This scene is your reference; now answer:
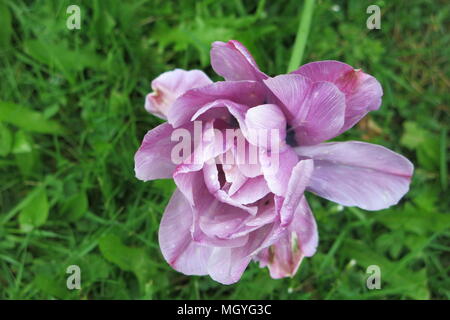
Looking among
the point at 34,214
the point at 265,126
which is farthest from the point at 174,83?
the point at 34,214

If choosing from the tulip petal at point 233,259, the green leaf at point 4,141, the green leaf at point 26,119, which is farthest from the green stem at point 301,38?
the green leaf at point 4,141

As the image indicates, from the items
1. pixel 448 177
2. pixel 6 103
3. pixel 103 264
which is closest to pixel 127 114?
pixel 6 103

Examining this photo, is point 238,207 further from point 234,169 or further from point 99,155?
point 99,155

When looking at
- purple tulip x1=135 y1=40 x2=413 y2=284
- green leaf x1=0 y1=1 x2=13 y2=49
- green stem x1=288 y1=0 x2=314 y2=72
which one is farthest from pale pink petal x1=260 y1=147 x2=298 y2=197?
green leaf x1=0 y1=1 x2=13 y2=49

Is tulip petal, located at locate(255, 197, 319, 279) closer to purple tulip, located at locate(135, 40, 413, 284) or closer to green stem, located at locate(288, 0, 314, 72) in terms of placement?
purple tulip, located at locate(135, 40, 413, 284)

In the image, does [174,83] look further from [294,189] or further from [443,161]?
[443,161]

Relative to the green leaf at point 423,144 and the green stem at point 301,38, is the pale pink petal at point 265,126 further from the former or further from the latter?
the green leaf at point 423,144
